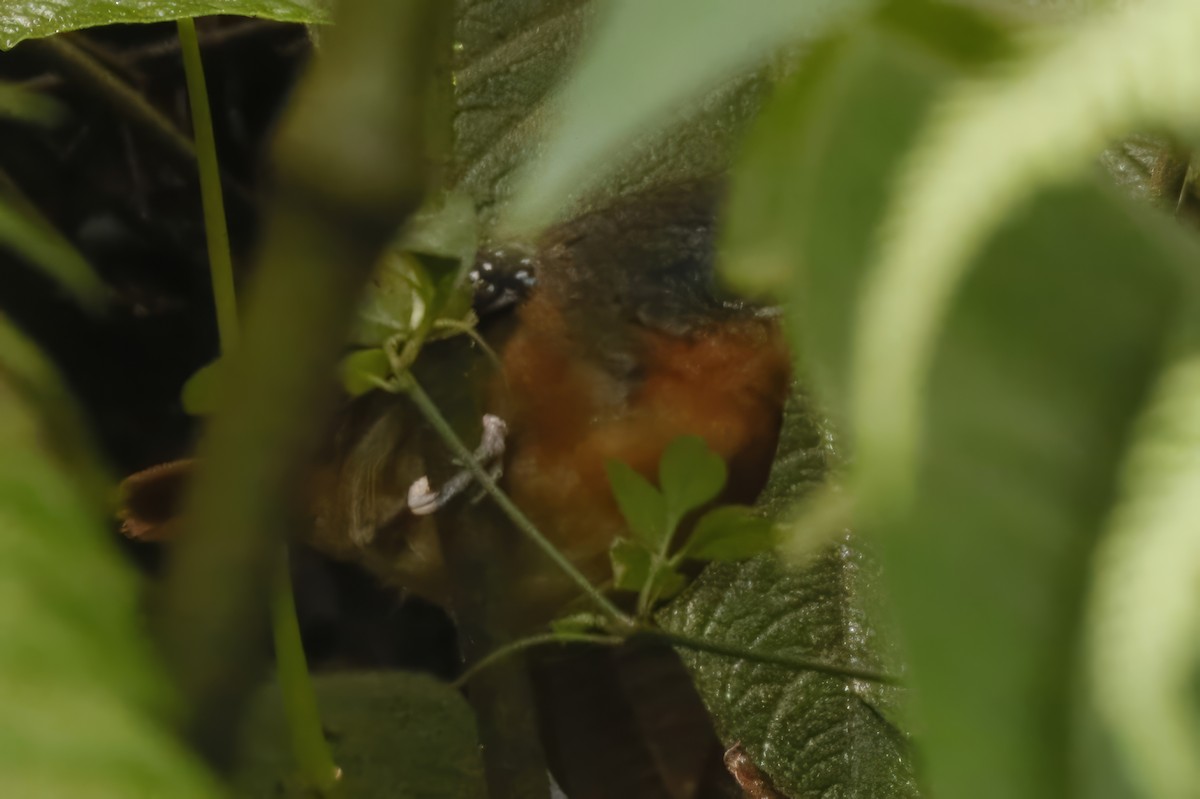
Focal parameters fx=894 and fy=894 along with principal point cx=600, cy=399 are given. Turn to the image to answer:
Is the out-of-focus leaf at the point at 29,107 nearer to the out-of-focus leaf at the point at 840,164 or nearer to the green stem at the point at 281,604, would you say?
the green stem at the point at 281,604

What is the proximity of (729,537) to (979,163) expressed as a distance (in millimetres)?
376

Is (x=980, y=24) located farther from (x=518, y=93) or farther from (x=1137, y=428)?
(x=518, y=93)

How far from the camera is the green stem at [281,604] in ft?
1.13

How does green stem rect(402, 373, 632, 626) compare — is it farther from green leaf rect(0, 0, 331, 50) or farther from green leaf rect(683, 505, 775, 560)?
green leaf rect(0, 0, 331, 50)

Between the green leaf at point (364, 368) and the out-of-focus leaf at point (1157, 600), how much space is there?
1.30ft

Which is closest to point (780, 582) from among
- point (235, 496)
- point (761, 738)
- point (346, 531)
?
point (761, 738)

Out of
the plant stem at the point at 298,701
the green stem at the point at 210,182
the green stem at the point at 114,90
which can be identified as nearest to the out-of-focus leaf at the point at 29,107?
the green stem at the point at 114,90

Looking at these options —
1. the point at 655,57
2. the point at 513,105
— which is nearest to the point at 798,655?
the point at 513,105

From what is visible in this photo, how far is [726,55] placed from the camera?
0.11 m

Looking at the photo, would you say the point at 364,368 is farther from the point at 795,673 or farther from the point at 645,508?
the point at 795,673

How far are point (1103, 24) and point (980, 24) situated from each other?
17 mm

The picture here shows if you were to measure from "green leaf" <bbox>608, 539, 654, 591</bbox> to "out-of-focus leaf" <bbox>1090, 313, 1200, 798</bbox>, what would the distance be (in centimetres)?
39

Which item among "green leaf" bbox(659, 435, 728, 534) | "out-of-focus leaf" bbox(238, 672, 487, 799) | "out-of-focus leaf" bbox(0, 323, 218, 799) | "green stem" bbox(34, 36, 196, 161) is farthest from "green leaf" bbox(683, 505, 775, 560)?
"green stem" bbox(34, 36, 196, 161)

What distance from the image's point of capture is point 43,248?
45cm
